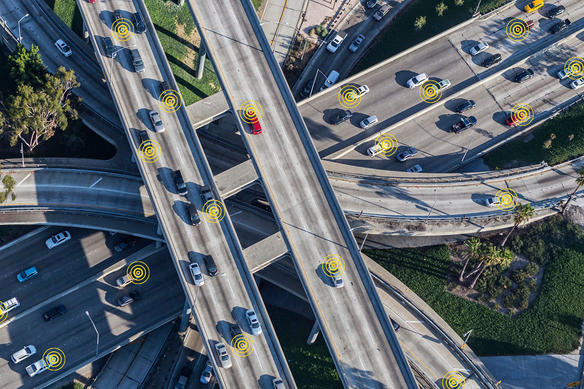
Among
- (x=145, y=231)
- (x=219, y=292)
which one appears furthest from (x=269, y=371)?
(x=145, y=231)

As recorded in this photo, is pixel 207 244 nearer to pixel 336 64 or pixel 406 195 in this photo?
pixel 406 195

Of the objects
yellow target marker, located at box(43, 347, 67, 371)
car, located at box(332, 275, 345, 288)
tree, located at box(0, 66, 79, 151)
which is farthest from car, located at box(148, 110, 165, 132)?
yellow target marker, located at box(43, 347, 67, 371)

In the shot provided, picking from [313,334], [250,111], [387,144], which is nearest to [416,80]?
[387,144]

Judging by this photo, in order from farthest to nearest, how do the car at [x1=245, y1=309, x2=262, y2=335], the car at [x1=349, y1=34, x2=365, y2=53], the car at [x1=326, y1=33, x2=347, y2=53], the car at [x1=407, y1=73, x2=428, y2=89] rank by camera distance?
the car at [x1=349, y1=34, x2=365, y2=53] < the car at [x1=326, y1=33, x2=347, y2=53] < the car at [x1=407, y1=73, x2=428, y2=89] < the car at [x1=245, y1=309, x2=262, y2=335]

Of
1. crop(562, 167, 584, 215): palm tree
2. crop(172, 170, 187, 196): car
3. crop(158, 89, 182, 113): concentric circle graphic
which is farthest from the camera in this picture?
crop(562, 167, 584, 215): palm tree

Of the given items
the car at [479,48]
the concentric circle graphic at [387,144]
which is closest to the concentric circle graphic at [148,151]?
the concentric circle graphic at [387,144]

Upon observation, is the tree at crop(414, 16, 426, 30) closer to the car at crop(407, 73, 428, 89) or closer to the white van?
the car at crop(407, 73, 428, 89)

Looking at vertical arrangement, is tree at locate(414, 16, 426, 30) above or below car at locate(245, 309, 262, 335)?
above
